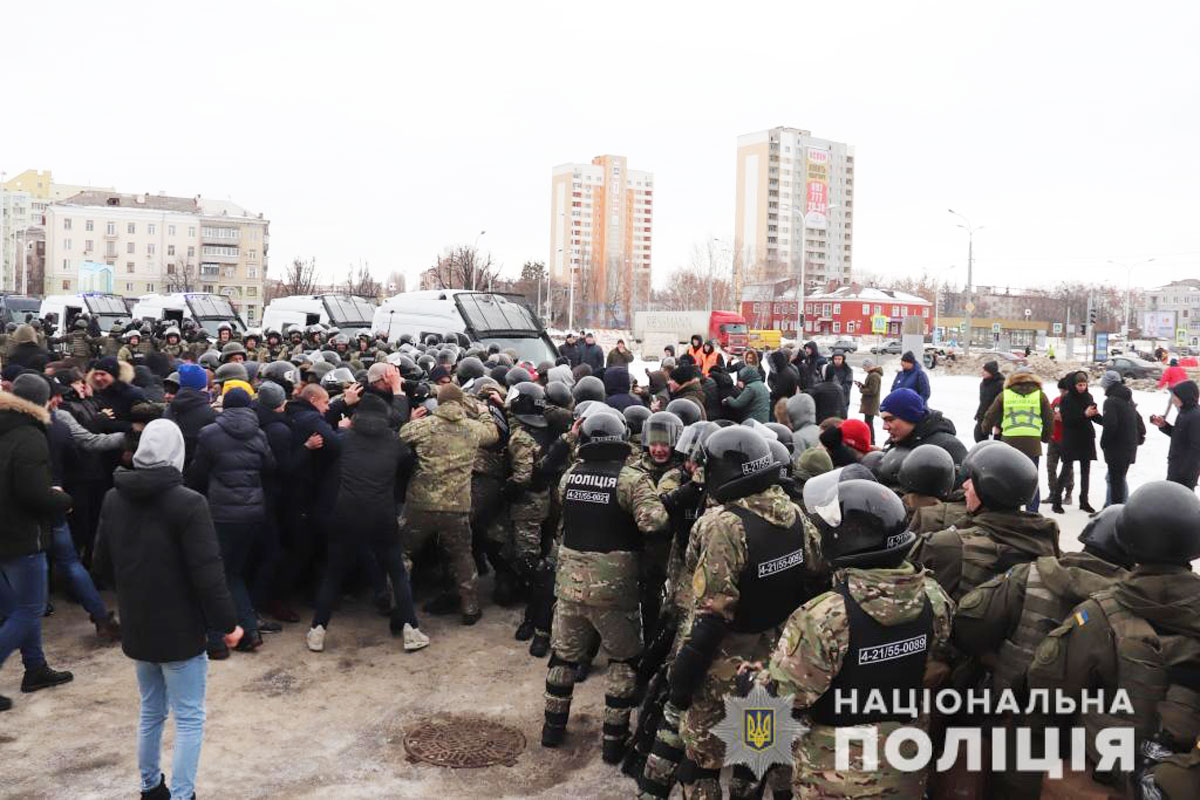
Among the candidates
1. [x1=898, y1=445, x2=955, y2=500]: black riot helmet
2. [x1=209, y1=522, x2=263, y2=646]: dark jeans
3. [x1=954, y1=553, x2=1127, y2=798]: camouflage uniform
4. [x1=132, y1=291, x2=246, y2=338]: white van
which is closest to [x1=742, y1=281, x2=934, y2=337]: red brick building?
[x1=132, y1=291, x2=246, y2=338]: white van

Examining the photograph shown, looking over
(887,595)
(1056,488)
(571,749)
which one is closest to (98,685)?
(571,749)

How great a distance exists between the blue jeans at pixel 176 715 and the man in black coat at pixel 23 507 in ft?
5.46

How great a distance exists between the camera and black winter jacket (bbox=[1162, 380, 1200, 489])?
1006 cm

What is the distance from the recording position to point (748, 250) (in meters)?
106

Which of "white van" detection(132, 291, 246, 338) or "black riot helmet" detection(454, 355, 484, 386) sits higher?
"white van" detection(132, 291, 246, 338)

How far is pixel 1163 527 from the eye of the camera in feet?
10.2

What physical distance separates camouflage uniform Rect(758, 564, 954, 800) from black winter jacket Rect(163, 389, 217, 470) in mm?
5339

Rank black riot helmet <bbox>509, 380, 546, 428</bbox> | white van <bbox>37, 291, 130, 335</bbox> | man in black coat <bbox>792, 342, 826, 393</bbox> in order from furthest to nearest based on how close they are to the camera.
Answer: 1. white van <bbox>37, 291, 130, 335</bbox>
2. man in black coat <bbox>792, 342, 826, 393</bbox>
3. black riot helmet <bbox>509, 380, 546, 428</bbox>

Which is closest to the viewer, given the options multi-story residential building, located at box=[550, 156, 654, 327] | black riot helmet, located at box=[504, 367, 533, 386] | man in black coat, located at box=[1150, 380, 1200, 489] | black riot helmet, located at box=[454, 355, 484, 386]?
black riot helmet, located at box=[504, 367, 533, 386]

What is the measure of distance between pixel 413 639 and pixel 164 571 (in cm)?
277

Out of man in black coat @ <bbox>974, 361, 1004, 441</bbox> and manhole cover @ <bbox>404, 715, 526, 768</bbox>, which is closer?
manhole cover @ <bbox>404, 715, 526, 768</bbox>

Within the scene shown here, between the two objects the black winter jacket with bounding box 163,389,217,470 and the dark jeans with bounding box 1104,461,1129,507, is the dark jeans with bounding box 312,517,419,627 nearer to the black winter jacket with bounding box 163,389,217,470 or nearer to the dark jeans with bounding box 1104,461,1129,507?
the black winter jacket with bounding box 163,389,217,470

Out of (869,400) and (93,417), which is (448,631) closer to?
(93,417)

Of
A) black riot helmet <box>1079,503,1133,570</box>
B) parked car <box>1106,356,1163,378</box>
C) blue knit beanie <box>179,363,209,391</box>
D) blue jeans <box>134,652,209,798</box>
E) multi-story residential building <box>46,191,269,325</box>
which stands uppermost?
multi-story residential building <box>46,191,269,325</box>
